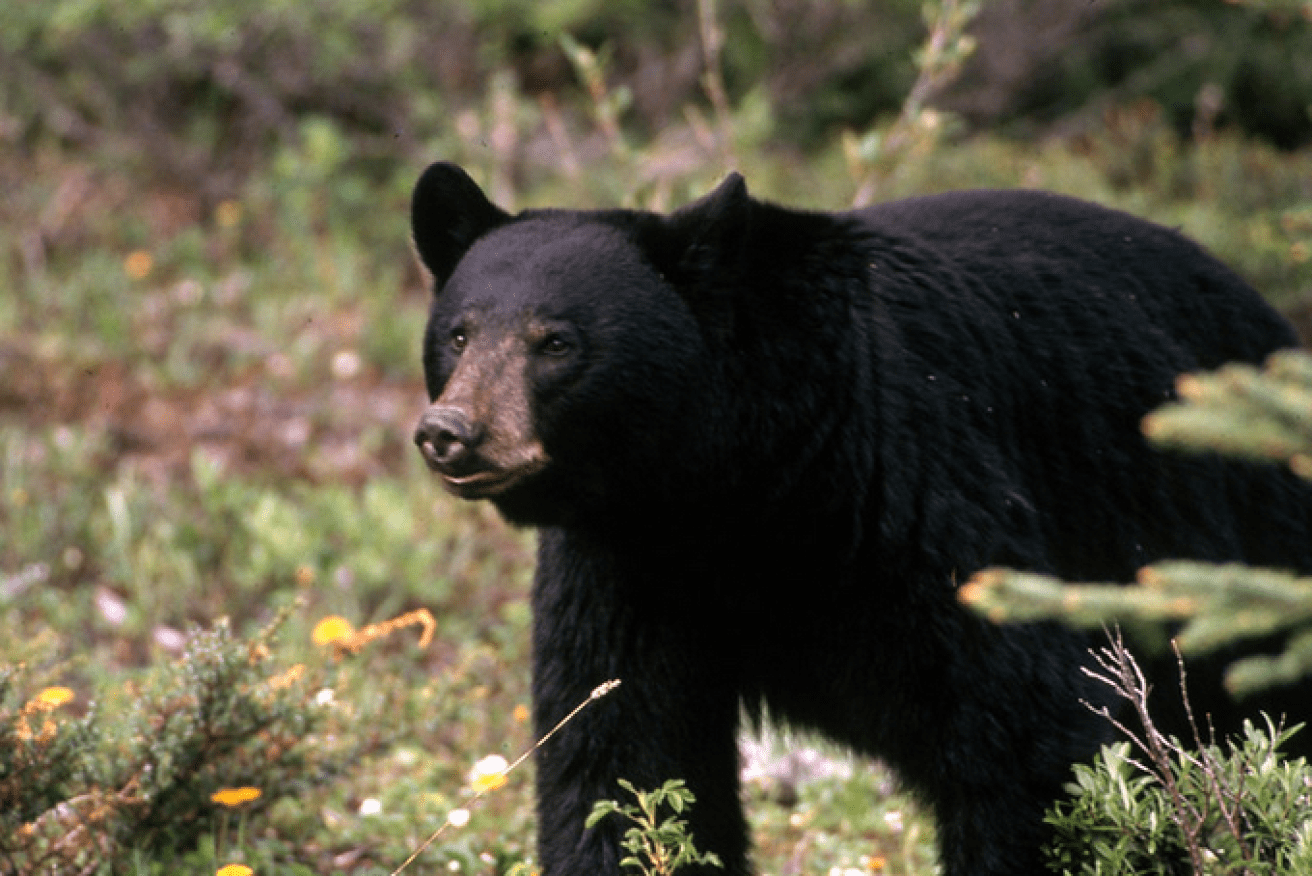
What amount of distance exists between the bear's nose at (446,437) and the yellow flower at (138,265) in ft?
17.0

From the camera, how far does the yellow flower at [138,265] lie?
23.4 ft

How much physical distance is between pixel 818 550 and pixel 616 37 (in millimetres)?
6136

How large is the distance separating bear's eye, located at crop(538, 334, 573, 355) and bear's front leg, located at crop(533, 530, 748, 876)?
1.36 ft

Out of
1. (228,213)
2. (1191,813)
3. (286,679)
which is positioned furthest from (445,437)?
(228,213)

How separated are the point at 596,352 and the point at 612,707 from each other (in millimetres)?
648

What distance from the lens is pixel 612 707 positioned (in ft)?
8.91

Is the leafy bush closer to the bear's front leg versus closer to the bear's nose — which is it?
the bear's front leg

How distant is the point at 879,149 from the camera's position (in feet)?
15.1

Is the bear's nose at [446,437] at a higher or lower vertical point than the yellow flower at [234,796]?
higher

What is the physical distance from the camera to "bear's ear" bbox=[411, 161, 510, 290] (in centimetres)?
282

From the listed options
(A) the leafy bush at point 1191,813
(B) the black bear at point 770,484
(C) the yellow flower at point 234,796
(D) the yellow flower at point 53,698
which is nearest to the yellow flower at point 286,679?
(C) the yellow flower at point 234,796

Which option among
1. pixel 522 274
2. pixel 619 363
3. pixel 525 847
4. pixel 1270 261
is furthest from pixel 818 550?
pixel 1270 261

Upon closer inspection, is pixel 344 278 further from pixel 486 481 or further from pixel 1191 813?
pixel 1191 813

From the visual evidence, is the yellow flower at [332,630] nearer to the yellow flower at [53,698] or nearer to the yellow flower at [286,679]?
the yellow flower at [286,679]
